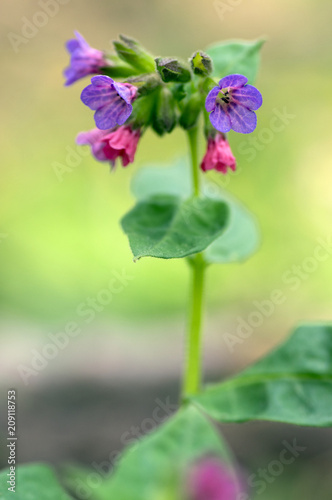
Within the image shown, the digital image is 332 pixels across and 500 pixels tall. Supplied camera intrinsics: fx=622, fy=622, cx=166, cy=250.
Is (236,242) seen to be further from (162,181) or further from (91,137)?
(91,137)

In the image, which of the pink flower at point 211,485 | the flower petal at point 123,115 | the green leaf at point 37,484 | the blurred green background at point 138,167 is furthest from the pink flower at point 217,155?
the blurred green background at point 138,167

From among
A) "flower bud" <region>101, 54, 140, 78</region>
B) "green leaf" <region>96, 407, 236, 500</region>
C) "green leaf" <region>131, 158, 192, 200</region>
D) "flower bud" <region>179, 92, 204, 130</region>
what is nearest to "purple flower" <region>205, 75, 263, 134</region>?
"flower bud" <region>179, 92, 204, 130</region>

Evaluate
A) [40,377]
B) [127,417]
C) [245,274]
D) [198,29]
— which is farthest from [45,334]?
[198,29]

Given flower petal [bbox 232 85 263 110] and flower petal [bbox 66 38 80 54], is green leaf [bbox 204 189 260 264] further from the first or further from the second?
flower petal [bbox 66 38 80 54]

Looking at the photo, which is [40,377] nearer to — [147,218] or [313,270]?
[147,218]

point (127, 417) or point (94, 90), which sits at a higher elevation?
point (94, 90)

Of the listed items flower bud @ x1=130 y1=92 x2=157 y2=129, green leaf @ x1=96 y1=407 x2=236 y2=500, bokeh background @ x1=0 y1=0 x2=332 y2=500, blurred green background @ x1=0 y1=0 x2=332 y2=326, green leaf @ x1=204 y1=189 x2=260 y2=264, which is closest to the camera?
green leaf @ x1=96 y1=407 x2=236 y2=500
